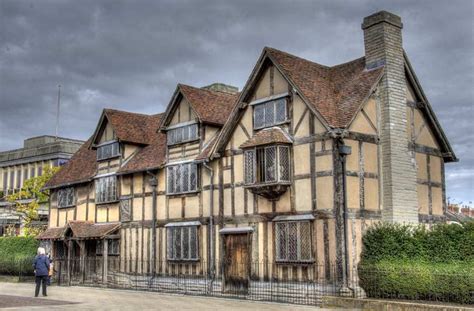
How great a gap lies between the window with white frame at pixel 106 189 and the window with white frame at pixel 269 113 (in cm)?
1045

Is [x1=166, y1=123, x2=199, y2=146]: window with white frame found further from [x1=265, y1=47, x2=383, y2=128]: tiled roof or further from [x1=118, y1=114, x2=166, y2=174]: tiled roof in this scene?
[x1=265, y1=47, x2=383, y2=128]: tiled roof

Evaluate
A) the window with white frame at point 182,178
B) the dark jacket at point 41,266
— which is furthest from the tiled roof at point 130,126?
the dark jacket at point 41,266

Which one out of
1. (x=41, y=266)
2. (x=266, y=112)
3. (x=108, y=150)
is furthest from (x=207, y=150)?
(x=41, y=266)

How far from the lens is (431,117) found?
2633 centimetres

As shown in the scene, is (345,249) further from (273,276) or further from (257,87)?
(257,87)

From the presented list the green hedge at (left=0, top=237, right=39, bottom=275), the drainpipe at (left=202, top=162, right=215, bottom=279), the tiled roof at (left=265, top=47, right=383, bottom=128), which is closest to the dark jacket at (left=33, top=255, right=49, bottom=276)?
the drainpipe at (left=202, top=162, right=215, bottom=279)

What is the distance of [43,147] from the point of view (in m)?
61.1

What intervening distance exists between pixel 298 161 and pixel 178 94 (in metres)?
8.22

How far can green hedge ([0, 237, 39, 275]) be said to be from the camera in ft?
116

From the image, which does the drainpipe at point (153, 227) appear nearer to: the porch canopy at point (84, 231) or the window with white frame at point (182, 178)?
the window with white frame at point (182, 178)

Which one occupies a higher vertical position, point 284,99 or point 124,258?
point 284,99

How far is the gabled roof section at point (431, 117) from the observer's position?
25.8m

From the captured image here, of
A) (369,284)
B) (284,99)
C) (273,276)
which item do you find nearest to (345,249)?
(369,284)

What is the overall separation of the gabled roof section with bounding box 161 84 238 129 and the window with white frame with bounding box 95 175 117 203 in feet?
16.6
